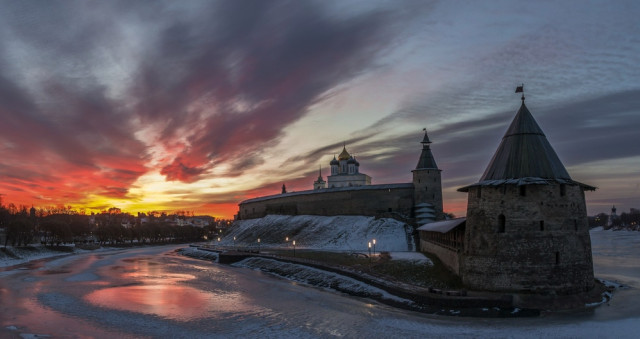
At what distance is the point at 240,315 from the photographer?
22125 mm

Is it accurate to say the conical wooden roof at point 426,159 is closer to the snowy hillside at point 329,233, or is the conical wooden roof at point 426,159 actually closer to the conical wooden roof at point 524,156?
the snowy hillside at point 329,233

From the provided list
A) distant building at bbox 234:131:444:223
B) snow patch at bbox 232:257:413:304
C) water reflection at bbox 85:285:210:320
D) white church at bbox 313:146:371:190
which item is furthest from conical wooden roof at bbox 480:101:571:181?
white church at bbox 313:146:371:190

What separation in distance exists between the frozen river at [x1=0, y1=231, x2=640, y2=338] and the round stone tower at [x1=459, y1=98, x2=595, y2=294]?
2436 millimetres

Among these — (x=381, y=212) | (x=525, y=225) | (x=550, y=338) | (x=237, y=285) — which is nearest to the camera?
(x=550, y=338)

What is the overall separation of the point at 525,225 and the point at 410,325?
8.61 m

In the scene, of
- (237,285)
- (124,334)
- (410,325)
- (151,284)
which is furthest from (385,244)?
(124,334)

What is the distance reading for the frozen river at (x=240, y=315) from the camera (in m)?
18.6

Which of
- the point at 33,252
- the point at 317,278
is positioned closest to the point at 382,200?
the point at 317,278

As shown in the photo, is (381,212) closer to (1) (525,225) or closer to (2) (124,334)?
(1) (525,225)

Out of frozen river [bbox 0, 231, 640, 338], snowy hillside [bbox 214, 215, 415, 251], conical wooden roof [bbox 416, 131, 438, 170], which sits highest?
conical wooden roof [bbox 416, 131, 438, 170]

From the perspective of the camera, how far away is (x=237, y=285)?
32.8 m

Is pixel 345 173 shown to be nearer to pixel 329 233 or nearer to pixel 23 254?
pixel 329 233

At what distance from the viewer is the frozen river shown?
1858 cm

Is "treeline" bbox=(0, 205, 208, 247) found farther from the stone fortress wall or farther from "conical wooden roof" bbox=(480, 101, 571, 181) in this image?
"conical wooden roof" bbox=(480, 101, 571, 181)
